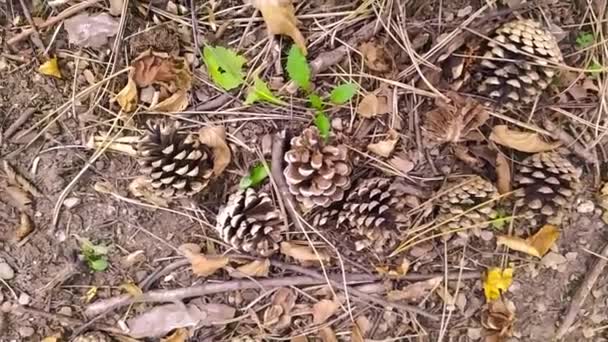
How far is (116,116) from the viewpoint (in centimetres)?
165

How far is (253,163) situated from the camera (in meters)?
1.65

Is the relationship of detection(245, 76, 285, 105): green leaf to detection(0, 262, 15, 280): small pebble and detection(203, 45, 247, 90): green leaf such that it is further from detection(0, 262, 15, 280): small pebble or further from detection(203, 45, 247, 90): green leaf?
detection(0, 262, 15, 280): small pebble

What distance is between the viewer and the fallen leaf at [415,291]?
1638 millimetres

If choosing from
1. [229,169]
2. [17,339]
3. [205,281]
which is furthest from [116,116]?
[17,339]

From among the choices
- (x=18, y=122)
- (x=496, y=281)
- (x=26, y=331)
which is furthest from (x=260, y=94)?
(x=26, y=331)

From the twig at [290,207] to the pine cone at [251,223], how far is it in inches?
1.3

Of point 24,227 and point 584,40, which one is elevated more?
point 584,40

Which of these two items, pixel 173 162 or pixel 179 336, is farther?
pixel 179 336

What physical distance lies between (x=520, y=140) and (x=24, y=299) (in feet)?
3.97

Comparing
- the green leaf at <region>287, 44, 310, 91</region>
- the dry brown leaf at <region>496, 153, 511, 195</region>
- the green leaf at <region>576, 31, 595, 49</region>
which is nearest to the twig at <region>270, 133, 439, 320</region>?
the green leaf at <region>287, 44, 310, 91</region>

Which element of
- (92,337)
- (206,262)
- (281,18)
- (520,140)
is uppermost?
(281,18)

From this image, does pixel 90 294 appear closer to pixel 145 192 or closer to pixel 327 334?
pixel 145 192

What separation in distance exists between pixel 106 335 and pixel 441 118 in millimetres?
929

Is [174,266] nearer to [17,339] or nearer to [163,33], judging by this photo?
[17,339]
